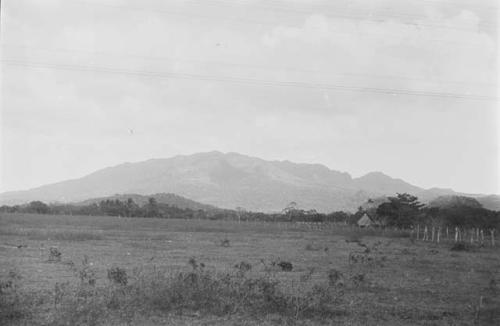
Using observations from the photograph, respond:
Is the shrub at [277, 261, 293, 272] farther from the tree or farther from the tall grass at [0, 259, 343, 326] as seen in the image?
the tree

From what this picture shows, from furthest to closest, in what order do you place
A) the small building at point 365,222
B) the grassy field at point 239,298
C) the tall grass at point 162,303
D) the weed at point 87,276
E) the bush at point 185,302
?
the small building at point 365,222
the weed at point 87,276
the bush at point 185,302
the grassy field at point 239,298
the tall grass at point 162,303

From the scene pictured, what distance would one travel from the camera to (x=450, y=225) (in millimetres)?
79750

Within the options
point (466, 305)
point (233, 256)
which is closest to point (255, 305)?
point (466, 305)

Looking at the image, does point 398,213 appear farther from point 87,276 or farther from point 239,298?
point 239,298

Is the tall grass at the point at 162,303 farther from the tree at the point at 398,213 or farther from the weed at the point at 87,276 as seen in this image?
the tree at the point at 398,213

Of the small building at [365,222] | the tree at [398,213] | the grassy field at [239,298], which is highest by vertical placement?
the tree at [398,213]

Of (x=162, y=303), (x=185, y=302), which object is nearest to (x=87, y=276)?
(x=162, y=303)

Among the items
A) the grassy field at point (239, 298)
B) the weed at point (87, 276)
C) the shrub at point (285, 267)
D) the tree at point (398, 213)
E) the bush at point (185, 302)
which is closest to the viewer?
the grassy field at point (239, 298)

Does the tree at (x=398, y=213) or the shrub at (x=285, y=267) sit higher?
the tree at (x=398, y=213)

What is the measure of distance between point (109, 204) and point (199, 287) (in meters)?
130

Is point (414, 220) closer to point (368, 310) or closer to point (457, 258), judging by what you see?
point (457, 258)

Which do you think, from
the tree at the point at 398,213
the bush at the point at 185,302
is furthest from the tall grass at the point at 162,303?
the tree at the point at 398,213

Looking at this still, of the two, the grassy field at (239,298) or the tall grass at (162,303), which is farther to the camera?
the grassy field at (239,298)

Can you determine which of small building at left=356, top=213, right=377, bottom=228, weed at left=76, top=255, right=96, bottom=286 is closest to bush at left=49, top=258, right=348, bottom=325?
weed at left=76, top=255, right=96, bottom=286
